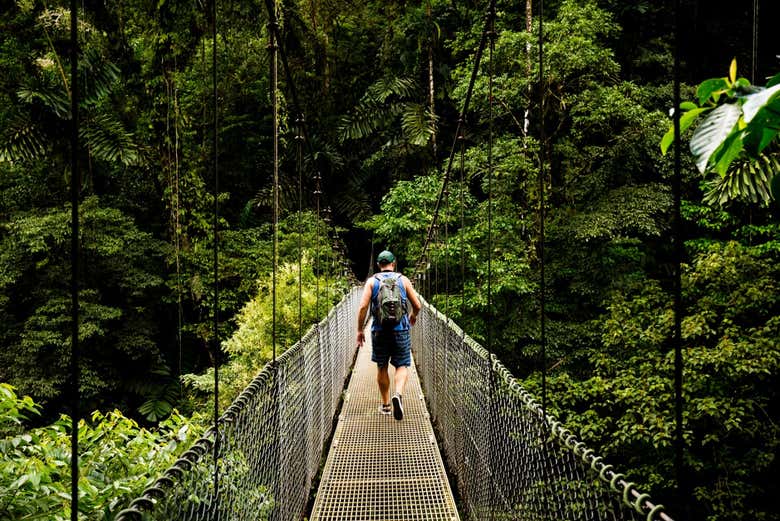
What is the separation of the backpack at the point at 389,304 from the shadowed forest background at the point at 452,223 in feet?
2.45

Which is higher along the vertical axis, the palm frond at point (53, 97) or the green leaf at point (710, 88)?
the palm frond at point (53, 97)

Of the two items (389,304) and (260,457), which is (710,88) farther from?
(389,304)

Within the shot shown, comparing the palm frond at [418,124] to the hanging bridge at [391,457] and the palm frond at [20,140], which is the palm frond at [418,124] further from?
the hanging bridge at [391,457]

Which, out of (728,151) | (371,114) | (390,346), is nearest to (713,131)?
(728,151)

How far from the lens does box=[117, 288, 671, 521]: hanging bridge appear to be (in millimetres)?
887

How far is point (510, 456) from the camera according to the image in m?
1.31

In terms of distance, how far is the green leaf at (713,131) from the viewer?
1.45 feet

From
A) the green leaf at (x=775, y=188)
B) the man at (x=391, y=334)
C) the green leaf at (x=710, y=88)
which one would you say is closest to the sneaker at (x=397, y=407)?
the man at (x=391, y=334)

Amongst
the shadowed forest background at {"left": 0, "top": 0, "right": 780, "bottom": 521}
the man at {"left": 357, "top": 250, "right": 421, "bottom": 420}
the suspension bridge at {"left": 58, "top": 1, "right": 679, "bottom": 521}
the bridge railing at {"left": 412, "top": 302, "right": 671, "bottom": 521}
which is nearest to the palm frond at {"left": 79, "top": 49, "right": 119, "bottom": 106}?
the shadowed forest background at {"left": 0, "top": 0, "right": 780, "bottom": 521}

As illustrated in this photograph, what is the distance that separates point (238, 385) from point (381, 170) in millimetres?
8334

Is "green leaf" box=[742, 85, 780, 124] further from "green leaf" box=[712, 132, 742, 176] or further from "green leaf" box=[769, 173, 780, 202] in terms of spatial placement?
"green leaf" box=[769, 173, 780, 202]

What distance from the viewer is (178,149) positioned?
313 inches

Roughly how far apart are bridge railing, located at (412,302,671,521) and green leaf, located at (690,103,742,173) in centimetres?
42

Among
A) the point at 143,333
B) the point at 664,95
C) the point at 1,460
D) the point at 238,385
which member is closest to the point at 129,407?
the point at 143,333
